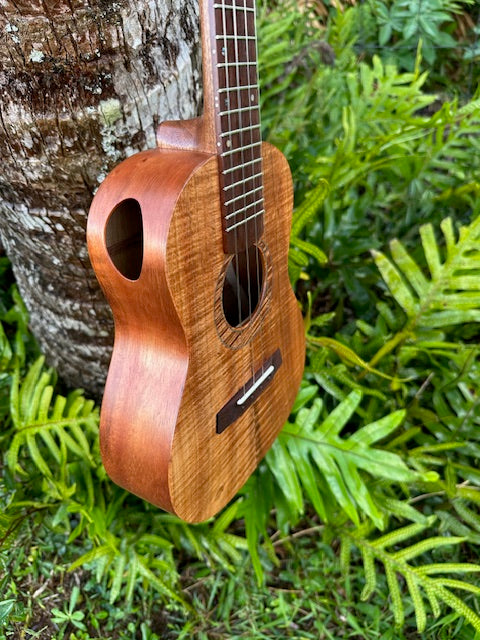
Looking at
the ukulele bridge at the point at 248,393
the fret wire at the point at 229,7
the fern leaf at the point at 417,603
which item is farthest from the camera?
the fern leaf at the point at 417,603

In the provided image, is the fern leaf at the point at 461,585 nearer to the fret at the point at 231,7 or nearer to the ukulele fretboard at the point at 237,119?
the ukulele fretboard at the point at 237,119

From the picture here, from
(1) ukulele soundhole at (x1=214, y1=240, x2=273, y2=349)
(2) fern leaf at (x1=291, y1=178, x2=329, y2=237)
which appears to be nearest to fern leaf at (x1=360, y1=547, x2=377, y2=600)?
(1) ukulele soundhole at (x1=214, y1=240, x2=273, y2=349)

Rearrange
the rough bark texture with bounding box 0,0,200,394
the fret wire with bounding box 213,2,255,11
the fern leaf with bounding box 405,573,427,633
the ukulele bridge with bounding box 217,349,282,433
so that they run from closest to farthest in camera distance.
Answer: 1. the fret wire with bounding box 213,2,255,11
2. the rough bark texture with bounding box 0,0,200,394
3. the ukulele bridge with bounding box 217,349,282,433
4. the fern leaf with bounding box 405,573,427,633

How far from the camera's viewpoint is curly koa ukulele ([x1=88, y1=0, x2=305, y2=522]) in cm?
62

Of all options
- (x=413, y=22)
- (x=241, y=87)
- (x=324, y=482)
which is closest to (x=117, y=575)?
(x=324, y=482)

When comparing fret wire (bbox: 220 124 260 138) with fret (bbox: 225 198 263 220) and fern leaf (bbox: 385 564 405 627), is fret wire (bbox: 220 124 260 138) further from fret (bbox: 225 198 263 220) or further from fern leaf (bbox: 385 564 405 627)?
fern leaf (bbox: 385 564 405 627)

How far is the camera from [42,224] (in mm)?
917

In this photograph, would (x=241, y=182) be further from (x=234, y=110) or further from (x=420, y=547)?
(x=420, y=547)

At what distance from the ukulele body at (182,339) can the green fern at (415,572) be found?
1.40ft

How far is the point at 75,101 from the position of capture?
0.75 metres

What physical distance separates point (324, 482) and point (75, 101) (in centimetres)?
93

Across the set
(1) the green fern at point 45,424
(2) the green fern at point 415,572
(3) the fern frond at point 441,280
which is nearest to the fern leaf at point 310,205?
(3) the fern frond at point 441,280

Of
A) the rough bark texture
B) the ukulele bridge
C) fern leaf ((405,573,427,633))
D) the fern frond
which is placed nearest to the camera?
the rough bark texture

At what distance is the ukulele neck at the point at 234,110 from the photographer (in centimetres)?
60
